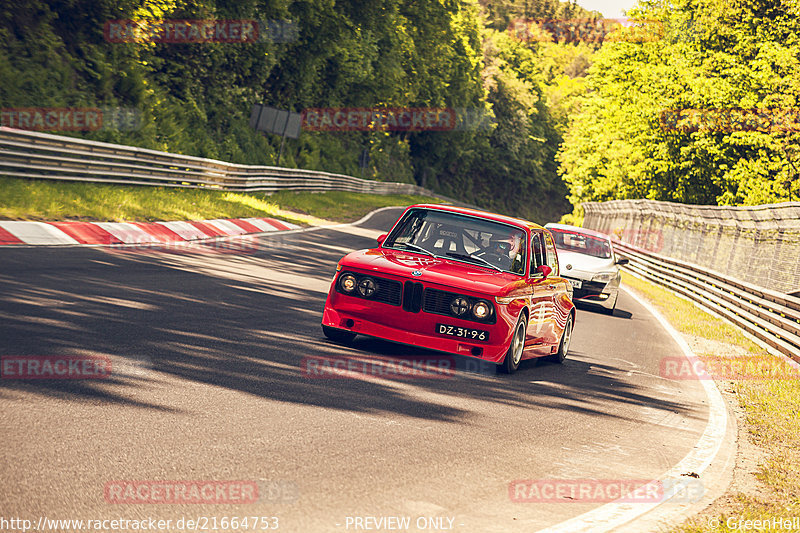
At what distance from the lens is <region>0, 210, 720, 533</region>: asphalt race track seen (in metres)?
4.54

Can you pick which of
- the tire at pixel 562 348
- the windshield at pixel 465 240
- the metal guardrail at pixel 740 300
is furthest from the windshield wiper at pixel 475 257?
the metal guardrail at pixel 740 300

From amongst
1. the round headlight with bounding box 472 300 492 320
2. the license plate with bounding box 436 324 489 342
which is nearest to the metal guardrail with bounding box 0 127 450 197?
the license plate with bounding box 436 324 489 342

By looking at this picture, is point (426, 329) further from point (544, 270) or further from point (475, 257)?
point (544, 270)

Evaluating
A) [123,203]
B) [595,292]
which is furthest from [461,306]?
[123,203]

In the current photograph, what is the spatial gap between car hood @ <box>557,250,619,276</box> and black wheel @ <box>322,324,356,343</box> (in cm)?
885

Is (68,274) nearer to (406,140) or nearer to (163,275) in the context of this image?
(163,275)

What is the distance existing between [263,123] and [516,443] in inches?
1576

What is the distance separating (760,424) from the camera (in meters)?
8.66

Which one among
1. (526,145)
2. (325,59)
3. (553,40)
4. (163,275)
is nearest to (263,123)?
(325,59)

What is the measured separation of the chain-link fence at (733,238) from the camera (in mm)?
17438

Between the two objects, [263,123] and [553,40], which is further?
[553,40]

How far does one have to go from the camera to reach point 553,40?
171250 mm

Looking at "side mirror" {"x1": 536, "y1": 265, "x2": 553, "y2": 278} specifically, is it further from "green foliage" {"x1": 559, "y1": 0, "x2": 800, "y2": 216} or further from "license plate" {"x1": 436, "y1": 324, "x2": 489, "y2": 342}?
"green foliage" {"x1": 559, "y1": 0, "x2": 800, "y2": 216}

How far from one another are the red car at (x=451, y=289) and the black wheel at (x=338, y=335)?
1 centimetres
